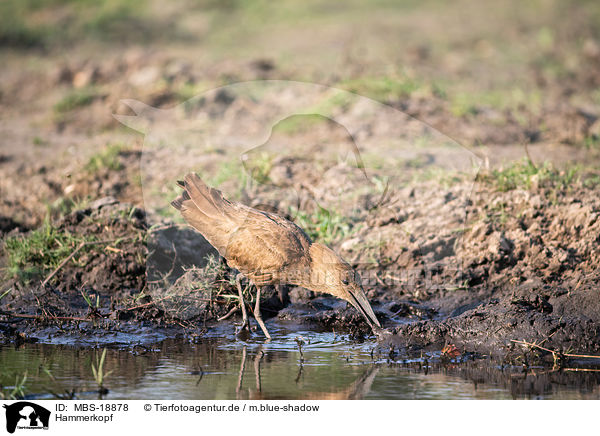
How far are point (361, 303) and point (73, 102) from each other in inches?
286

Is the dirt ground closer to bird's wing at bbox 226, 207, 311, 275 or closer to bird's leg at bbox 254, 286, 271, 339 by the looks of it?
bird's leg at bbox 254, 286, 271, 339

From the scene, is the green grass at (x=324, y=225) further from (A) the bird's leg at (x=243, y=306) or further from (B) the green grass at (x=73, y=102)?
(B) the green grass at (x=73, y=102)

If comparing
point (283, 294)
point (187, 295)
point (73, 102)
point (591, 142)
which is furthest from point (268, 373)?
point (73, 102)

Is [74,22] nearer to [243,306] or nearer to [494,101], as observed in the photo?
[494,101]

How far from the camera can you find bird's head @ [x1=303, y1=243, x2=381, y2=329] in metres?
6.20

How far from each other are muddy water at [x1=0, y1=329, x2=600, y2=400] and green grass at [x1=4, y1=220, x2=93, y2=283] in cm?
120

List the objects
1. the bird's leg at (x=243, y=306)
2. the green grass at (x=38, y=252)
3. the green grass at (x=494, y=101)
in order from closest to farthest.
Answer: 1. the bird's leg at (x=243, y=306)
2. the green grass at (x=38, y=252)
3. the green grass at (x=494, y=101)

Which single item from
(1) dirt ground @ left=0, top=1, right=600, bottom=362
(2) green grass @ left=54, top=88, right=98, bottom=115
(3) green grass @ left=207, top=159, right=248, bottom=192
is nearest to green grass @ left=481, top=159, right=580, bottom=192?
(1) dirt ground @ left=0, top=1, right=600, bottom=362

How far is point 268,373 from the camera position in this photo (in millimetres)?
5590

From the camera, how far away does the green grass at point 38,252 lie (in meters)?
7.46

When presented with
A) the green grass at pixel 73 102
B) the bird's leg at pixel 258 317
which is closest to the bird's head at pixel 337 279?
the bird's leg at pixel 258 317

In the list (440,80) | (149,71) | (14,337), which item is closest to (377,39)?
(440,80)

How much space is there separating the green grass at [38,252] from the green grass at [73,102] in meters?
4.53

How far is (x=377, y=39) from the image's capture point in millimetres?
15047
